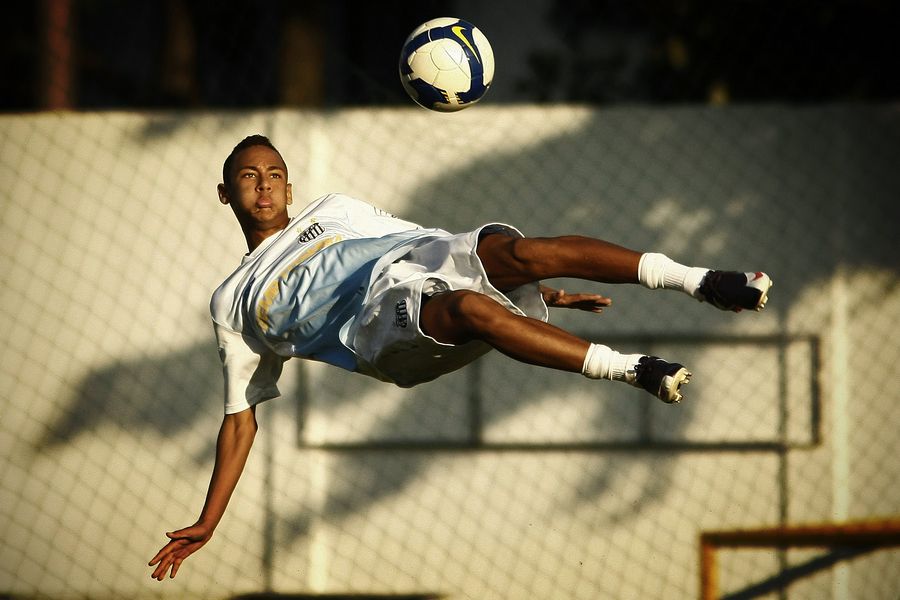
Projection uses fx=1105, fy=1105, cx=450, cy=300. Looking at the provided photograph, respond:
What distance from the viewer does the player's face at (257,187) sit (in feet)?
13.8

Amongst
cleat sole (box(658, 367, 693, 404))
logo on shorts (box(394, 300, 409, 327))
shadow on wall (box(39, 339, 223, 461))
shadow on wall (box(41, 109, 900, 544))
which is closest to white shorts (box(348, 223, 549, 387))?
logo on shorts (box(394, 300, 409, 327))

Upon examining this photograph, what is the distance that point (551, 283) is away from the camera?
6.20m

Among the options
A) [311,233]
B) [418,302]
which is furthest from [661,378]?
[311,233]

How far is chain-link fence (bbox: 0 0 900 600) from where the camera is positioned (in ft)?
19.7

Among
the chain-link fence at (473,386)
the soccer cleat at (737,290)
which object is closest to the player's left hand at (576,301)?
the soccer cleat at (737,290)

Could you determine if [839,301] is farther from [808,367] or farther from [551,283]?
[551,283]

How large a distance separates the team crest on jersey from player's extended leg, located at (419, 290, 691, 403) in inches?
29.8

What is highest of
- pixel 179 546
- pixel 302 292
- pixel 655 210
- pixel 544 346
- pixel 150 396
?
pixel 655 210

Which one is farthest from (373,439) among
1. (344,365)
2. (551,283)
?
(344,365)

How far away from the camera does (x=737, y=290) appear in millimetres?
3209

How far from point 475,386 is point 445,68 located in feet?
7.87

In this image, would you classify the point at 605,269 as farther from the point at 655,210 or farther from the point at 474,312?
the point at 655,210

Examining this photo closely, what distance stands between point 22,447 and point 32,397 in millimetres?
284

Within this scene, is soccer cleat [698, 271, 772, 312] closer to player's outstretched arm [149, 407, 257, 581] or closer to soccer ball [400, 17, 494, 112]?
soccer ball [400, 17, 494, 112]
